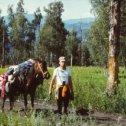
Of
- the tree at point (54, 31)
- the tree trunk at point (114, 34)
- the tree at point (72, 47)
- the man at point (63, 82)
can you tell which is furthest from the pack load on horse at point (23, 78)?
the tree at point (72, 47)

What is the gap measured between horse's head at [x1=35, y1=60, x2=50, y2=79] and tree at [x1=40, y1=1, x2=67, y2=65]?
286 ft

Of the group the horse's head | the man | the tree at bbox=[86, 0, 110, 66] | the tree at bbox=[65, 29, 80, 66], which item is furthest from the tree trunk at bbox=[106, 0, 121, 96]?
the tree at bbox=[65, 29, 80, 66]

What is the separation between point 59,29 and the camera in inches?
4112

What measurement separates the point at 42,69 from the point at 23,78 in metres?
0.98

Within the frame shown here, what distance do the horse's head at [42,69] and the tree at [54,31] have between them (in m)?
87.3

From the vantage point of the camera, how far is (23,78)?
53.9ft

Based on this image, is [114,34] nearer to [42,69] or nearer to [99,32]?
[42,69]

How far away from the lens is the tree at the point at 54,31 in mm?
103688

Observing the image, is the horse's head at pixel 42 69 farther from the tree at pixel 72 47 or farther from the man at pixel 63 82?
the tree at pixel 72 47

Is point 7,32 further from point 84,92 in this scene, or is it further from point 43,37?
point 84,92

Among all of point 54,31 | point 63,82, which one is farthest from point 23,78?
point 54,31

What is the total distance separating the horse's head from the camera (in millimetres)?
15648

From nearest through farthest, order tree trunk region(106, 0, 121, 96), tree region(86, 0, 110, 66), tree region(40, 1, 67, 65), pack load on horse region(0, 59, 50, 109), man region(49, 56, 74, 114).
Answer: man region(49, 56, 74, 114)
pack load on horse region(0, 59, 50, 109)
tree trunk region(106, 0, 121, 96)
tree region(86, 0, 110, 66)
tree region(40, 1, 67, 65)

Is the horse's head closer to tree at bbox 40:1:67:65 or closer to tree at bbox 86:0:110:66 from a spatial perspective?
tree at bbox 86:0:110:66
